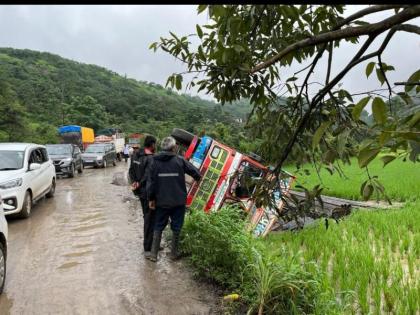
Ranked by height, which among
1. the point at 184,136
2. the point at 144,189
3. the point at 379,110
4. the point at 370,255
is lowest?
the point at 370,255

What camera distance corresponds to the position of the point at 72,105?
5991 centimetres

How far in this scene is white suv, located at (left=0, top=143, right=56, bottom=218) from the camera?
28.3 feet

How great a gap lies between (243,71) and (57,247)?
531 cm

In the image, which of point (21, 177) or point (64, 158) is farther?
point (64, 158)

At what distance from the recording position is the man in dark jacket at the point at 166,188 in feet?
19.7

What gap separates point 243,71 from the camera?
273cm

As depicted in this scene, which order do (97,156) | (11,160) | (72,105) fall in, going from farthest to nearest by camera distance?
(72,105) → (97,156) → (11,160)

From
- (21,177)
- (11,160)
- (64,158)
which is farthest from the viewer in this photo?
(64,158)

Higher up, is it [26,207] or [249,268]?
[249,268]

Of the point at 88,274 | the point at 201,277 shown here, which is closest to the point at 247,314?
the point at 201,277

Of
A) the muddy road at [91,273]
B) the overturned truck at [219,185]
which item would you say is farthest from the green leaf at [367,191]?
the overturned truck at [219,185]

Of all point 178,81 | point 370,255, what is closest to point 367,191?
point 178,81

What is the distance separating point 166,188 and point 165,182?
9 cm

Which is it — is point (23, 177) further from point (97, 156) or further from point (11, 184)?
point (97, 156)
